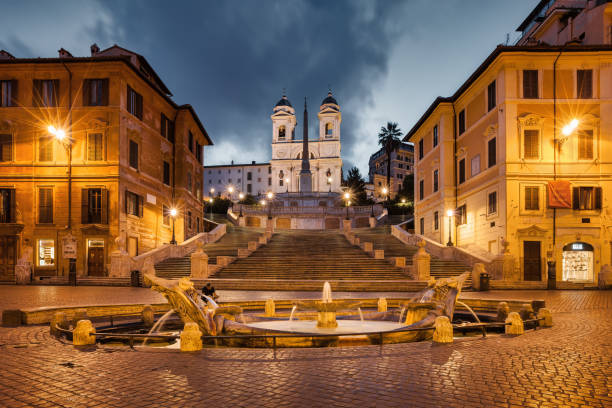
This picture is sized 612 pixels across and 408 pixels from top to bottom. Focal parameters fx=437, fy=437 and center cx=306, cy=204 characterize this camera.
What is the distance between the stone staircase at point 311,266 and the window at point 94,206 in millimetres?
8908

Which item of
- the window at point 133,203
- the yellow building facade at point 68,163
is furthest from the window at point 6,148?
the window at point 133,203

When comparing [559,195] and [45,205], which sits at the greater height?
[559,195]

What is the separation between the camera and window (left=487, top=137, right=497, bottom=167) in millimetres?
27734

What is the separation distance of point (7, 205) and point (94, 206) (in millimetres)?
5721

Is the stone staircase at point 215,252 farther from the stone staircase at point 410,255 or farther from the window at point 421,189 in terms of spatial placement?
the window at point 421,189

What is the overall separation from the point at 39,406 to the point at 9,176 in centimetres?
2859

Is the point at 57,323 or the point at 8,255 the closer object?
the point at 57,323

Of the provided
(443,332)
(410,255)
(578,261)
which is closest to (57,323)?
(443,332)

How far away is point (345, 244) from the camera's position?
33.3m

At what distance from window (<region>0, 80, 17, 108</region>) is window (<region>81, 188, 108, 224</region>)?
26.2 feet

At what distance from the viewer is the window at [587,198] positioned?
26328 millimetres

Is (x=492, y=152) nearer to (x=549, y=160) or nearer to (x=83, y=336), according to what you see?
(x=549, y=160)

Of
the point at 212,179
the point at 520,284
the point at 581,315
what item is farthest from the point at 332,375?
the point at 212,179

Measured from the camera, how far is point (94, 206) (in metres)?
27.8
